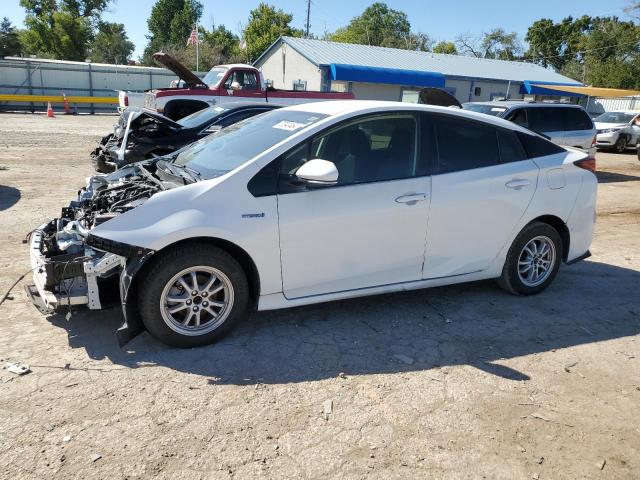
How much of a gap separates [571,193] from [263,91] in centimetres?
1183

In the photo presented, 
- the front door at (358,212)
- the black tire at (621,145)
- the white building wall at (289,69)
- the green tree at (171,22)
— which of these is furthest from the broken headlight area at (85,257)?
the green tree at (171,22)

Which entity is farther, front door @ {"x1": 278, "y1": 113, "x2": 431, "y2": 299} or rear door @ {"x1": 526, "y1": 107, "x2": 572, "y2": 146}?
rear door @ {"x1": 526, "y1": 107, "x2": 572, "y2": 146}

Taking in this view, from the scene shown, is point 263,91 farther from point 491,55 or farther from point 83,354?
point 491,55

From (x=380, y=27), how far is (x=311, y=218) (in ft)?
328

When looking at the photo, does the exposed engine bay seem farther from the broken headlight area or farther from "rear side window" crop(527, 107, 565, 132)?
"rear side window" crop(527, 107, 565, 132)

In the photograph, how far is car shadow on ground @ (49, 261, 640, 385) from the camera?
356 centimetres

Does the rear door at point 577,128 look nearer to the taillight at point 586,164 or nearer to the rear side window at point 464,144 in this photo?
the taillight at point 586,164

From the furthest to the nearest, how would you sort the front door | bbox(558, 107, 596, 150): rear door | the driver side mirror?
bbox(558, 107, 596, 150): rear door < the front door < the driver side mirror

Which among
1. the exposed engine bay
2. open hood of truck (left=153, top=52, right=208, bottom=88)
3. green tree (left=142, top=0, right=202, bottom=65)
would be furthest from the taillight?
green tree (left=142, top=0, right=202, bottom=65)

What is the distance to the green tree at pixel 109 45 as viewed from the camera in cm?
6994

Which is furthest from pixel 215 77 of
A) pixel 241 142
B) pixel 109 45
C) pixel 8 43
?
pixel 109 45

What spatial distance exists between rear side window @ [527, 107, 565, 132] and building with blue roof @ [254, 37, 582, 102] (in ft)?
50.1

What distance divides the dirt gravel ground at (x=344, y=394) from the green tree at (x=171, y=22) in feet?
272

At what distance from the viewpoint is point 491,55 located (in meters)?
78.2
